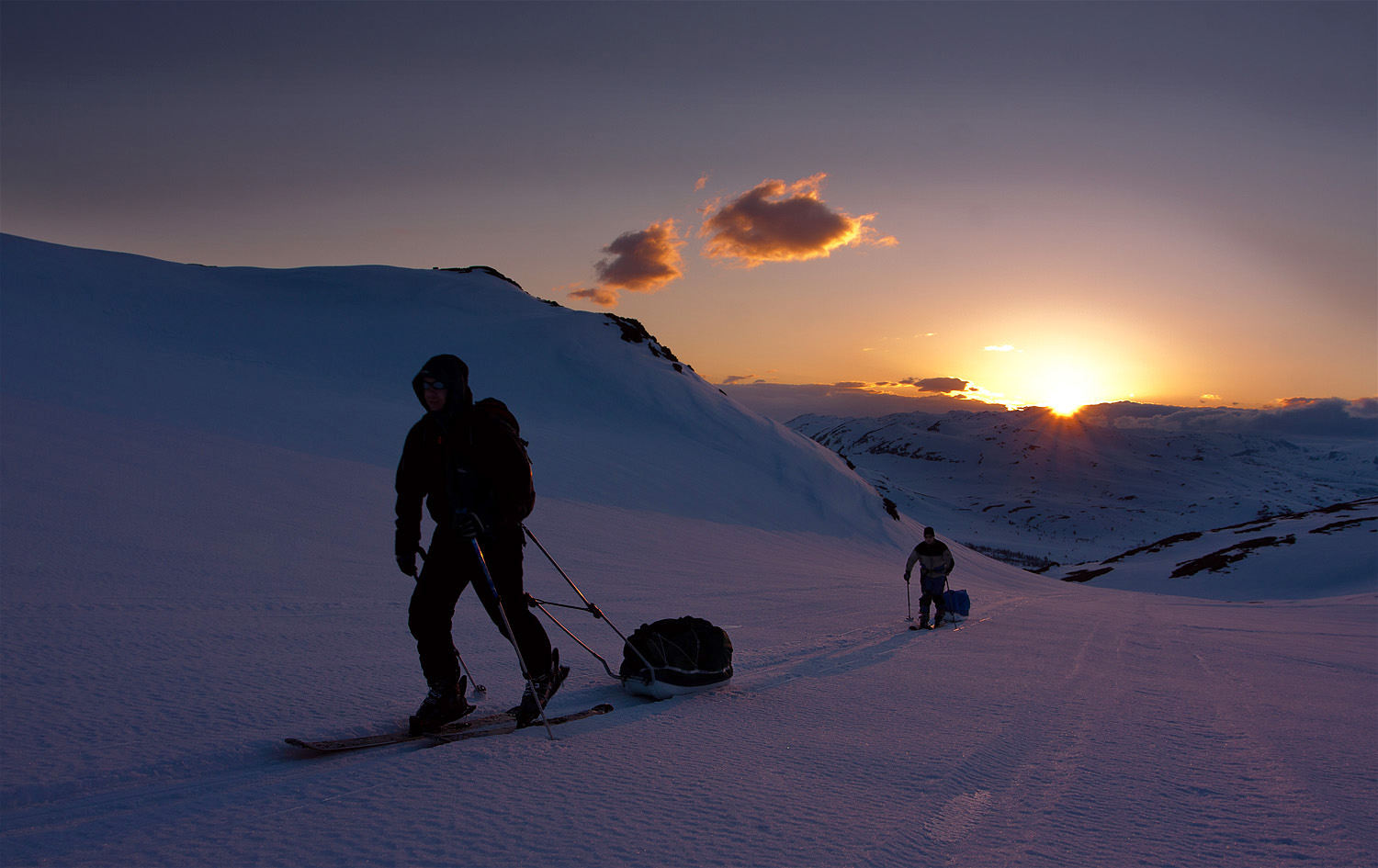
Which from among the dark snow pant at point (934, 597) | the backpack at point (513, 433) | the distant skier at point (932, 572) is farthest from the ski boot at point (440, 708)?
the dark snow pant at point (934, 597)

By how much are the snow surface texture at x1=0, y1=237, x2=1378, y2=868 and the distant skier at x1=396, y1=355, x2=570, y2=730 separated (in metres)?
0.50

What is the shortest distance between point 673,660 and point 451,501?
2.10m

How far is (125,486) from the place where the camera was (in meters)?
11.0

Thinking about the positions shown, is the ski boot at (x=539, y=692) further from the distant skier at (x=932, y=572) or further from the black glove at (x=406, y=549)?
the distant skier at (x=932, y=572)

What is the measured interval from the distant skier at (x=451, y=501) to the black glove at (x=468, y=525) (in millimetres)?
16

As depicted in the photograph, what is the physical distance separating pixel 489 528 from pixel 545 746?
118cm

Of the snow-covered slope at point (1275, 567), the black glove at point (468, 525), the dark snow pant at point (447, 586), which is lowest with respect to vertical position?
the snow-covered slope at point (1275, 567)

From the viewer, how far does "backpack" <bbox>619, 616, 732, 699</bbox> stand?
17.0 feet

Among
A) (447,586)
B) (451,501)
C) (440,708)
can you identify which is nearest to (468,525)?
(451,501)

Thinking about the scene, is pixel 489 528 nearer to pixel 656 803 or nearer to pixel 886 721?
pixel 656 803

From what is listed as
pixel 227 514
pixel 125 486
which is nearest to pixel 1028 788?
pixel 227 514

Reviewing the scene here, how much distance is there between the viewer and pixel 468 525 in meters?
3.92

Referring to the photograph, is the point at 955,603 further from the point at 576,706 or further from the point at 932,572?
the point at 576,706

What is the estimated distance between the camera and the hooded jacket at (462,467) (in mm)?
4066
